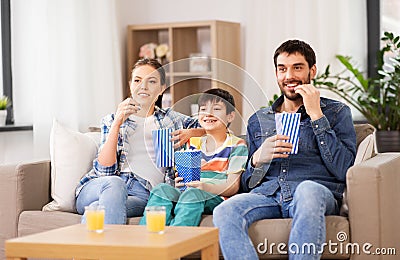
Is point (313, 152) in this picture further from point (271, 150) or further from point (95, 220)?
point (95, 220)

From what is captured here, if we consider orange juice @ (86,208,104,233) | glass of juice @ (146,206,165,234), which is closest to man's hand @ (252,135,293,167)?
glass of juice @ (146,206,165,234)

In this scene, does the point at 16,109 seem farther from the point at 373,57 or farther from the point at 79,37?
the point at 373,57

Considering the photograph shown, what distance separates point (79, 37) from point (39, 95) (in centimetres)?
52

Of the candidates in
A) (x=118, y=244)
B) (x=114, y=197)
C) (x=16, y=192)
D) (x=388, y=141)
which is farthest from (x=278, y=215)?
(x=388, y=141)

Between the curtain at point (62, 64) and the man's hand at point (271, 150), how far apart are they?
6.00ft

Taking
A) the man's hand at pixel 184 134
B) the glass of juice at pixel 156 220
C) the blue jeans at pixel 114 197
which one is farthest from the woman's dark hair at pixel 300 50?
the glass of juice at pixel 156 220

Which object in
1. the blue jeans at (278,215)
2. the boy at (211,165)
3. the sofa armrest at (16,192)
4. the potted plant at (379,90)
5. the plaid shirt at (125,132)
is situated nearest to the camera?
the blue jeans at (278,215)

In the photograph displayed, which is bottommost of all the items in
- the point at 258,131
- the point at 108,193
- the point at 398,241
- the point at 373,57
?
the point at 398,241

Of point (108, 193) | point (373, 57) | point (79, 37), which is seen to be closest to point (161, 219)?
point (108, 193)

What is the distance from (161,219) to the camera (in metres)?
2.46

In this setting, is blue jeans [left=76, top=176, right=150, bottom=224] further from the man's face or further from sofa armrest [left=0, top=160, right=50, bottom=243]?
the man's face

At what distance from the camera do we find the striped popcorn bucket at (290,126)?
2.92 m

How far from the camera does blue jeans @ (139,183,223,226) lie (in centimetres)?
299

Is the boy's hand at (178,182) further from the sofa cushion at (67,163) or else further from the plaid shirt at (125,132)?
the sofa cushion at (67,163)
